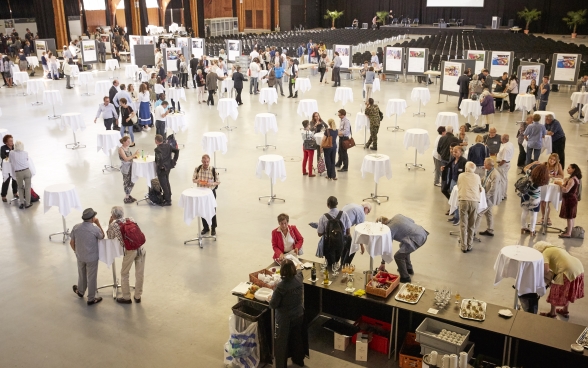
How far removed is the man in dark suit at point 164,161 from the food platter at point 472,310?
6.05 meters

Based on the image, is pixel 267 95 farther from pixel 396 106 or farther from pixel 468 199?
pixel 468 199

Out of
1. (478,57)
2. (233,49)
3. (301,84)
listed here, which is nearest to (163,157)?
(301,84)

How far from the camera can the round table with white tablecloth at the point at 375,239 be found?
23.3 feet

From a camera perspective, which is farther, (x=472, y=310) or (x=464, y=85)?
(x=464, y=85)

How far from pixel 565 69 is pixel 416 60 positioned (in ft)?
18.7

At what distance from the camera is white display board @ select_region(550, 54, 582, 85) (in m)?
21.0

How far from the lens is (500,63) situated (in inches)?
866

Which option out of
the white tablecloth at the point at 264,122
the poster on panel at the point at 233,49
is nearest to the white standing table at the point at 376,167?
the white tablecloth at the point at 264,122

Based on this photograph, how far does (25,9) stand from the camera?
37750mm

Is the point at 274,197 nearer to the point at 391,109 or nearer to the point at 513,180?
the point at 513,180

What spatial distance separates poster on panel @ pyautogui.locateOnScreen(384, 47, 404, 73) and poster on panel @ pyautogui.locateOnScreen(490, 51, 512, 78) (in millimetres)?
3867

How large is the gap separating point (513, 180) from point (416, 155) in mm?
2099

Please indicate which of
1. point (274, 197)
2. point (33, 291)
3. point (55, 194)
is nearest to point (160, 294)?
point (33, 291)

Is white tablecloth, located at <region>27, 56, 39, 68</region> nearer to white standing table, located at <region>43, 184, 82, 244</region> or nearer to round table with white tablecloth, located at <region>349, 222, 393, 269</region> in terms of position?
white standing table, located at <region>43, 184, 82, 244</region>
